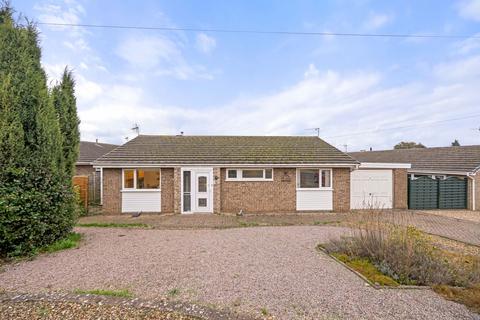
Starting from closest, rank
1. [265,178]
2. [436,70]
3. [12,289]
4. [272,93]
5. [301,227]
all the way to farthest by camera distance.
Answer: [12,289] < [301,227] < [436,70] < [265,178] < [272,93]

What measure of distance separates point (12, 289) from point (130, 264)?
1.90 meters

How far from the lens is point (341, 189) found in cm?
1251

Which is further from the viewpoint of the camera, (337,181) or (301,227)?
(337,181)

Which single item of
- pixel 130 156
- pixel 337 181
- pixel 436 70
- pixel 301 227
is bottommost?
pixel 301 227

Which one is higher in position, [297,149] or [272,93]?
[272,93]

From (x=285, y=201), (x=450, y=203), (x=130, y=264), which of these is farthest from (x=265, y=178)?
(x=450, y=203)

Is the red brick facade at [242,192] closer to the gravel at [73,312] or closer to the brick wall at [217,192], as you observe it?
the brick wall at [217,192]

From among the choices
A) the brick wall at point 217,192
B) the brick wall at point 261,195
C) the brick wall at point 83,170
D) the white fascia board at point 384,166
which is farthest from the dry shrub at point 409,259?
the brick wall at point 83,170

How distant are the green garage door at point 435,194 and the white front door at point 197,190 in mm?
11428

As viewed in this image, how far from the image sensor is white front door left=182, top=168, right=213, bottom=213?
474 inches

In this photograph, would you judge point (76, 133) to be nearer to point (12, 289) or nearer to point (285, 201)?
point (12, 289)

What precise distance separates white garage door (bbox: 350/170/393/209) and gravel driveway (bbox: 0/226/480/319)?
297 inches

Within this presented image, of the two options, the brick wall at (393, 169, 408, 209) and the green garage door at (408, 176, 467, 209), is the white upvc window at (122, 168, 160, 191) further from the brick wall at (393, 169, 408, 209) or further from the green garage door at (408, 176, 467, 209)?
the green garage door at (408, 176, 467, 209)

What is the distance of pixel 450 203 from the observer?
45.5 ft
